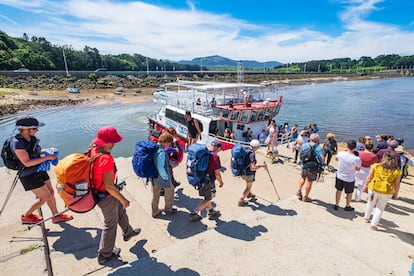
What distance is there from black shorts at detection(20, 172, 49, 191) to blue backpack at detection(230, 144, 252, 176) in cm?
386

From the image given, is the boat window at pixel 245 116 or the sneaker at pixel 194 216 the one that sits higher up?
the boat window at pixel 245 116

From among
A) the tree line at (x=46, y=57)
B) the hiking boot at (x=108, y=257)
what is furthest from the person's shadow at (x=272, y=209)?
the tree line at (x=46, y=57)

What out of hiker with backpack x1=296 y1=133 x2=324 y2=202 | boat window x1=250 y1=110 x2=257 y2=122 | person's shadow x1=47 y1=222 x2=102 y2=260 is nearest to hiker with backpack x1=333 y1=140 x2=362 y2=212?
hiker with backpack x1=296 y1=133 x2=324 y2=202

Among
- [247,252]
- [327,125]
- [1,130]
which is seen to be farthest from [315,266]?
[1,130]

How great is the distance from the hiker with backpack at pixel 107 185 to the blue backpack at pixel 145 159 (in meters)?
0.84

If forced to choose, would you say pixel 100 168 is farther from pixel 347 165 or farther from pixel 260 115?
pixel 260 115

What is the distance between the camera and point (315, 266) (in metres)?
3.53

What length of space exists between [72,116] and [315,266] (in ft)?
126

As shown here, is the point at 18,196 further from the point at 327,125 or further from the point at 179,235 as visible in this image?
the point at 327,125

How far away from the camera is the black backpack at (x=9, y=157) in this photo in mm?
4031

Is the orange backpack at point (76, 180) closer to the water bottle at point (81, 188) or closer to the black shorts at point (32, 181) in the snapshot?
the water bottle at point (81, 188)

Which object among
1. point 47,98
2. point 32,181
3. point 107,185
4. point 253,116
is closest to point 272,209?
point 107,185

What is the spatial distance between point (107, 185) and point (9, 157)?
Answer: 7.22 feet

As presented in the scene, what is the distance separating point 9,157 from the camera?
4062mm
